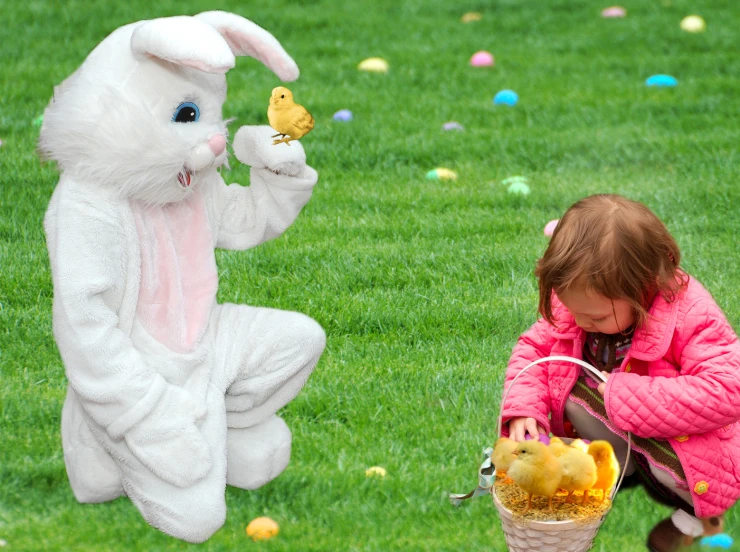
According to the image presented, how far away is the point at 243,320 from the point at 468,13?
5269 millimetres

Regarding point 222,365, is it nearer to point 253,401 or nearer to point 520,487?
point 253,401

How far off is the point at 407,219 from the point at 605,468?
2.26 metres

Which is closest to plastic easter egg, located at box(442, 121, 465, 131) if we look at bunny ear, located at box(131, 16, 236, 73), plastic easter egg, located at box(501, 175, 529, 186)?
plastic easter egg, located at box(501, 175, 529, 186)

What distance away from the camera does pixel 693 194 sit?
484cm

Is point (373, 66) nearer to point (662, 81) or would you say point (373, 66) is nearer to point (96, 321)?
point (662, 81)

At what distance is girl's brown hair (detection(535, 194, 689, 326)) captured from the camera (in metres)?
2.56

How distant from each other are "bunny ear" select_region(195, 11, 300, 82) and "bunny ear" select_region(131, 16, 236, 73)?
6.6 inches

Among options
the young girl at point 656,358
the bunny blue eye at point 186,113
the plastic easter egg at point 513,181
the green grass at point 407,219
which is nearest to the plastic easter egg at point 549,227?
the green grass at point 407,219

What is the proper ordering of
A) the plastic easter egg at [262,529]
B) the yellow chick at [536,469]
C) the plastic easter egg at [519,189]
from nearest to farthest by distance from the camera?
1. the yellow chick at [536,469]
2. the plastic easter egg at [262,529]
3. the plastic easter egg at [519,189]

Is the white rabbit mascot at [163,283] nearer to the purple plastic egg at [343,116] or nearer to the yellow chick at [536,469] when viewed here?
the yellow chick at [536,469]

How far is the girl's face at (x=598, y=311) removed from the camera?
261cm

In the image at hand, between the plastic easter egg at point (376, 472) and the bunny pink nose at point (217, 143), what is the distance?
0.89 m

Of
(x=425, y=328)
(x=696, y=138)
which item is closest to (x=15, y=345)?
(x=425, y=328)

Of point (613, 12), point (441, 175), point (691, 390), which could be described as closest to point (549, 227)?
point (441, 175)
